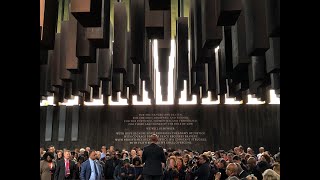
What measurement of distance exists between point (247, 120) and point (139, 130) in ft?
14.4

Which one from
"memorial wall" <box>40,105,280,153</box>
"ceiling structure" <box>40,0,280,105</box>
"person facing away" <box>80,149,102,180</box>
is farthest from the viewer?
"memorial wall" <box>40,105,280,153</box>

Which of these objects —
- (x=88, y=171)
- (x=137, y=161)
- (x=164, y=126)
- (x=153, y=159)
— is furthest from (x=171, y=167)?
(x=164, y=126)

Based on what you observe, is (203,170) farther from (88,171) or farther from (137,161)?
(88,171)

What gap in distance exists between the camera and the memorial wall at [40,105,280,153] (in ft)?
52.6

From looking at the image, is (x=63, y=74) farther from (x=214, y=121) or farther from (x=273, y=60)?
(x=214, y=121)

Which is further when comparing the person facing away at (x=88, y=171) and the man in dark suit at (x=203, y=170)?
the person facing away at (x=88, y=171)

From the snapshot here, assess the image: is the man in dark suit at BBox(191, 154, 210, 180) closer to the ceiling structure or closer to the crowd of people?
the crowd of people

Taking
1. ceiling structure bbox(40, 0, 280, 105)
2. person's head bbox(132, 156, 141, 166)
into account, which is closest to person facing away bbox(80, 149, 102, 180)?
person's head bbox(132, 156, 141, 166)

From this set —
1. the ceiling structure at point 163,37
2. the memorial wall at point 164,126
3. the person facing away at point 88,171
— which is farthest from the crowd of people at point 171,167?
the memorial wall at point 164,126

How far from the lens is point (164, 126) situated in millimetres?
16391

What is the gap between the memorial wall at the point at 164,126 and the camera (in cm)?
1605

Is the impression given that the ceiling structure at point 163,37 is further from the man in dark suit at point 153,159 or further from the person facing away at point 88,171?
the person facing away at point 88,171
